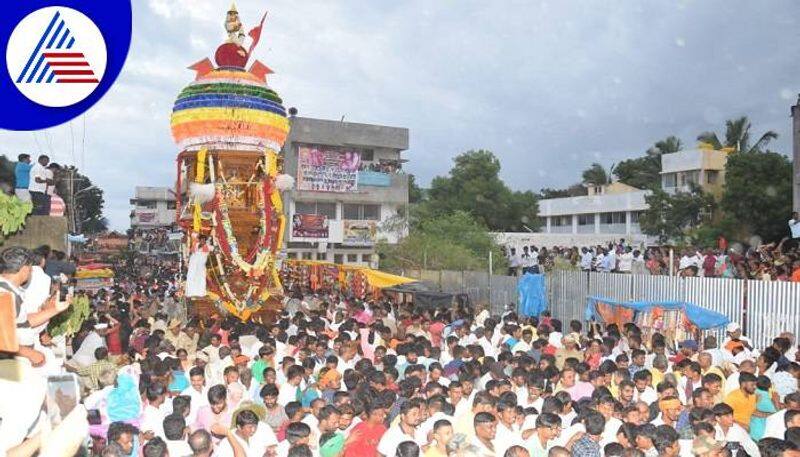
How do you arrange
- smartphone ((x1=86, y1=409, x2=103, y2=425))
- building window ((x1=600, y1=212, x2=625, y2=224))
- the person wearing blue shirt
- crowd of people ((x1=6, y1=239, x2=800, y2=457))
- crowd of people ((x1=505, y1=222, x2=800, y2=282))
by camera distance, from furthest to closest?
building window ((x1=600, y1=212, x2=625, y2=224)) → crowd of people ((x1=505, y1=222, x2=800, y2=282)) → the person wearing blue shirt → smartphone ((x1=86, y1=409, x2=103, y2=425)) → crowd of people ((x1=6, y1=239, x2=800, y2=457))

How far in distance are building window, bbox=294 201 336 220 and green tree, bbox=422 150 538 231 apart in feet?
25.4

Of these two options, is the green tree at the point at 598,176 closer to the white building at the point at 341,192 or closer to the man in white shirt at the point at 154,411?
the white building at the point at 341,192

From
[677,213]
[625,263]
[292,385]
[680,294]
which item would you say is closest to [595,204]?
[677,213]

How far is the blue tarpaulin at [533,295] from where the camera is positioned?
1659 cm

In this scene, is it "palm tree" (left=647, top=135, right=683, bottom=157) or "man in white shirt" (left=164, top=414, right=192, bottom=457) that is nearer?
"man in white shirt" (left=164, top=414, right=192, bottom=457)

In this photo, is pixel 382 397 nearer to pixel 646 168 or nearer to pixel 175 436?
pixel 175 436

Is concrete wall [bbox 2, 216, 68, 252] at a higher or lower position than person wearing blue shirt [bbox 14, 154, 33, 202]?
lower

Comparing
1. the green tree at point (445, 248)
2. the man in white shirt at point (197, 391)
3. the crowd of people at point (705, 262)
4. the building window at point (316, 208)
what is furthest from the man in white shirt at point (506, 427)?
the building window at point (316, 208)

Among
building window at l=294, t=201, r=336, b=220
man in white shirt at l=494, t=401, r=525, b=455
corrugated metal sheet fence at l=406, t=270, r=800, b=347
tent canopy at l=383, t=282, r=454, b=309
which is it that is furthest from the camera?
building window at l=294, t=201, r=336, b=220

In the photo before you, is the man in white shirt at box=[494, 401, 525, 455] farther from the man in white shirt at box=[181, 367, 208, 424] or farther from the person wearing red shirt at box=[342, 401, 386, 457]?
the man in white shirt at box=[181, 367, 208, 424]

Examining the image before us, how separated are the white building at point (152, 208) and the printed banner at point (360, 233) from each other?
1419 inches

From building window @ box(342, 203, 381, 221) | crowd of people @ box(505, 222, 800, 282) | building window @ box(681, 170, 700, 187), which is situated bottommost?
crowd of people @ box(505, 222, 800, 282)

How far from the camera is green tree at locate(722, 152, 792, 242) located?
2808cm

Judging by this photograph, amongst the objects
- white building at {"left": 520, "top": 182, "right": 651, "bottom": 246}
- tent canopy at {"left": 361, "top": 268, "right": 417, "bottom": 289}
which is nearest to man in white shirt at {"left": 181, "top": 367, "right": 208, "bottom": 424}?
tent canopy at {"left": 361, "top": 268, "right": 417, "bottom": 289}
